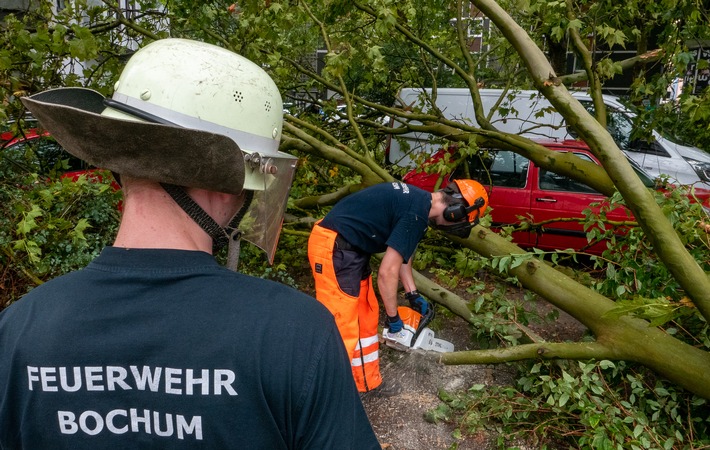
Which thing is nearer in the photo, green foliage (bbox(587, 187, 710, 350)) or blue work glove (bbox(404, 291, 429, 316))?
green foliage (bbox(587, 187, 710, 350))

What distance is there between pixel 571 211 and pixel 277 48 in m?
3.56

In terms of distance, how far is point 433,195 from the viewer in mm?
4070

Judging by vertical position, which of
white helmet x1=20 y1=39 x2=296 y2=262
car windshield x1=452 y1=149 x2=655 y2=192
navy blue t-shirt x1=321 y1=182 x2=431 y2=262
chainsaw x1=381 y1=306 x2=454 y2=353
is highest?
white helmet x1=20 y1=39 x2=296 y2=262

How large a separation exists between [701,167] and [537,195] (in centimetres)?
189

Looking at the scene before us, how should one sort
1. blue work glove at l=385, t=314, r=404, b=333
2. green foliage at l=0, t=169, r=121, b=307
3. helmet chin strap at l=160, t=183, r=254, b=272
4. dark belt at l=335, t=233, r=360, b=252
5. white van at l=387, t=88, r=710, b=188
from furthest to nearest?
white van at l=387, t=88, r=710, b=188 → blue work glove at l=385, t=314, r=404, b=333 → dark belt at l=335, t=233, r=360, b=252 → green foliage at l=0, t=169, r=121, b=307 → helmet chin strap at l=160, t=183, r=254, b=272

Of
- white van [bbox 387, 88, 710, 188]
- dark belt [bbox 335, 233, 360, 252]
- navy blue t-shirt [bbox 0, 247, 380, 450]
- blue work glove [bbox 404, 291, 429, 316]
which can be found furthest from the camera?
white van [bbox 387, 88, 710, 188]

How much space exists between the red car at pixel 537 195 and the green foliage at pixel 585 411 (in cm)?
297

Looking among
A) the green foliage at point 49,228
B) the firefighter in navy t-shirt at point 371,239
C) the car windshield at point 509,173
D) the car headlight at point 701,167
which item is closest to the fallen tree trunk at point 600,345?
the firefighter in navy t-shirt at point 371,239

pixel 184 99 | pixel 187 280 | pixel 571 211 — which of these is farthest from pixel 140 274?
pixel 571 211

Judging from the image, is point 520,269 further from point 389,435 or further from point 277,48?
point 277,48

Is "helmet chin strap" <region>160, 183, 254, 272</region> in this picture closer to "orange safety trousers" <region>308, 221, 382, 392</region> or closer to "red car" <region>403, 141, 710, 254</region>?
"orange safety trousers" <region>308, 221, 382, 392</region>

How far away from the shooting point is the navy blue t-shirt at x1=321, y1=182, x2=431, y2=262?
389 cm

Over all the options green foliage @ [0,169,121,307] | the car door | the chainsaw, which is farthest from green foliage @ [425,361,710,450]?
the car door

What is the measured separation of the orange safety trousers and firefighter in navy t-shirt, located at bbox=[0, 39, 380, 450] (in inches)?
111
